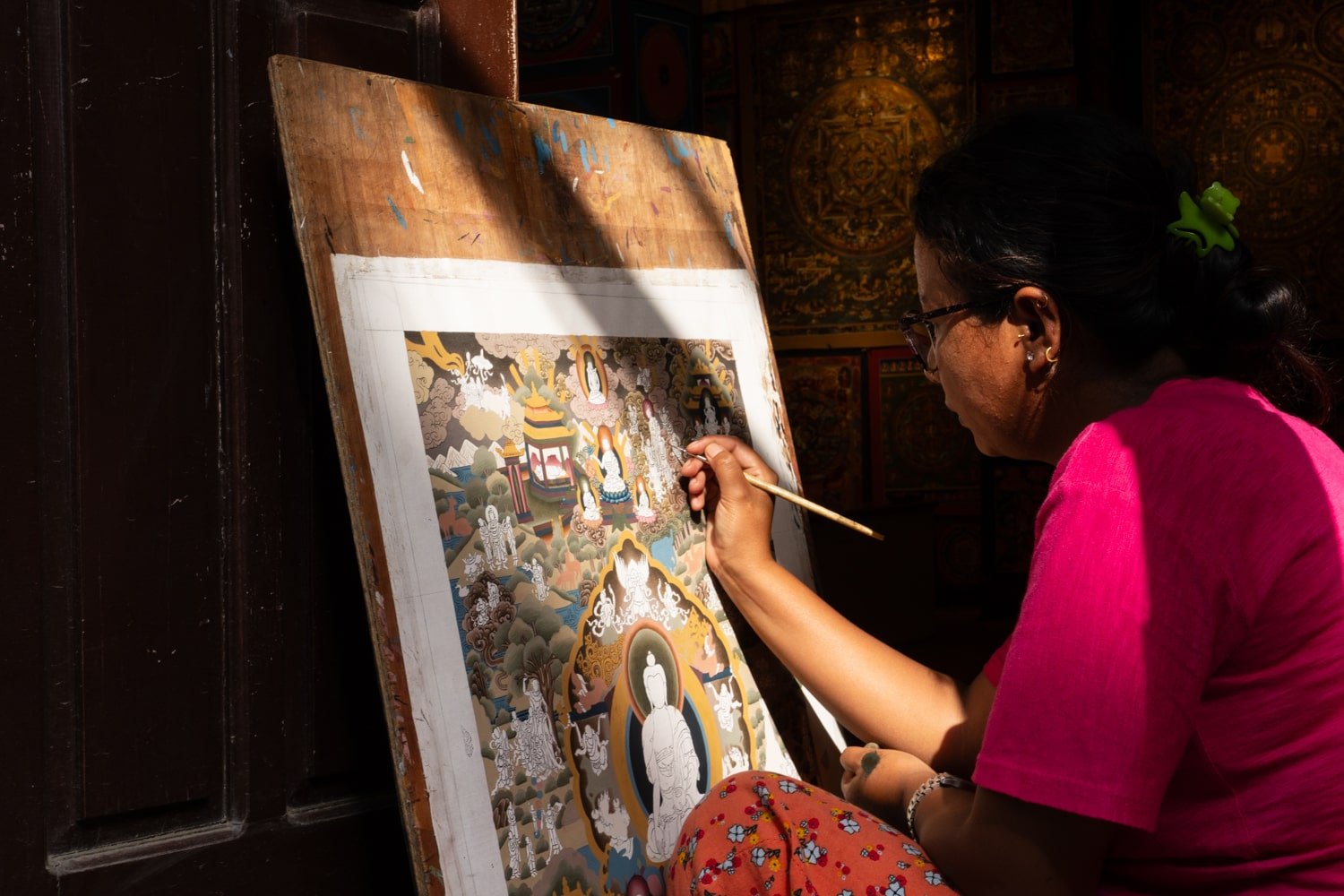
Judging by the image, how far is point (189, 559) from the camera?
55.2 inches

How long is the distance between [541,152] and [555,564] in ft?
1.56

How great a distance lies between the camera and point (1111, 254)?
117 centimetres

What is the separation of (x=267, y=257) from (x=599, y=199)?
15.3 inches

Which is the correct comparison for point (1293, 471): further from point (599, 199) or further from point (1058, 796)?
point (599, 199)

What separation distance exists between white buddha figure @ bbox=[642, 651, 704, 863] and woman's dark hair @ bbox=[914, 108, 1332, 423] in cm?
55

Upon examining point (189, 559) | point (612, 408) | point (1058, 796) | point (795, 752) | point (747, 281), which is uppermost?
point (747, 281)

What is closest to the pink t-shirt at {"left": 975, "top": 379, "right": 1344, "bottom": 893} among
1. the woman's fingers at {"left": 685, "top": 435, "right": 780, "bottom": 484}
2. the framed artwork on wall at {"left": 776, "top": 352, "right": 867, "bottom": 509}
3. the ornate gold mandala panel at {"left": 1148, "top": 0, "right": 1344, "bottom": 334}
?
the woman's fingers at {"left": 685, "top": 435, "right": 780, "bottom": 484}

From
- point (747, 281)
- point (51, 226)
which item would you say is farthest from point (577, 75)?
point (51, 226)

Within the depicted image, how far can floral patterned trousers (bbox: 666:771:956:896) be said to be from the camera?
1188 mm

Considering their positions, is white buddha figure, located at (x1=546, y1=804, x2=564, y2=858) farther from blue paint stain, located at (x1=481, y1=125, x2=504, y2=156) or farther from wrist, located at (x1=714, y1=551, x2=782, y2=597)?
blue paint stain, located at (x1=481, y1=125, x2=504, y2=156)

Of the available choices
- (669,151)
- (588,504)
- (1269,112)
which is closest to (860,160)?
(1269,112)

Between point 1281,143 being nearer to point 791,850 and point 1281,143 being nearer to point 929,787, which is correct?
point 929,787

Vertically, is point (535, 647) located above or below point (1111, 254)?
below

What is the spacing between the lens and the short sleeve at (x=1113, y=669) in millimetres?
994
